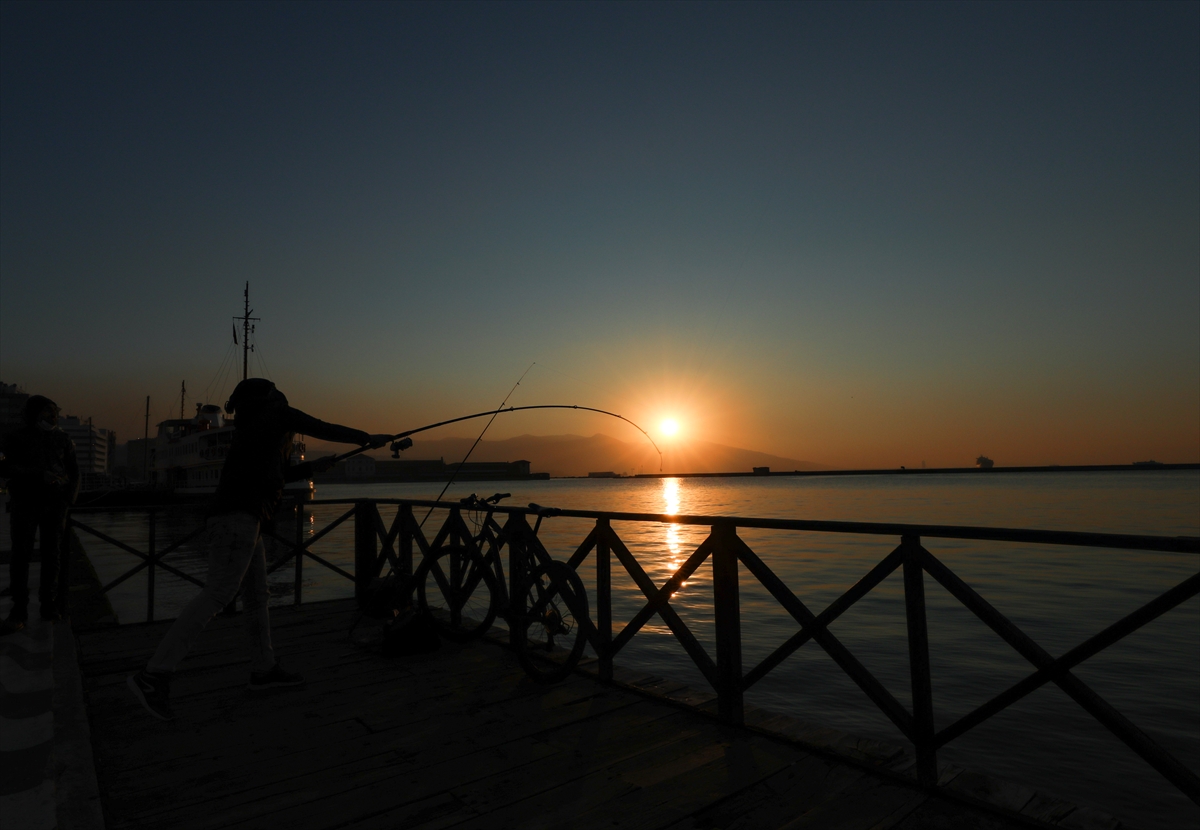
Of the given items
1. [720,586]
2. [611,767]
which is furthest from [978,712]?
[611,767]

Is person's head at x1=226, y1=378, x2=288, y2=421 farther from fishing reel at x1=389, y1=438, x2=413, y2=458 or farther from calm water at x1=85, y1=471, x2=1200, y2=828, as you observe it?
calm water at x1=85, y1=471, x2=1200, y2=828

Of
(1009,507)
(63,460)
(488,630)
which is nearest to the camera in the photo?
(488,630)

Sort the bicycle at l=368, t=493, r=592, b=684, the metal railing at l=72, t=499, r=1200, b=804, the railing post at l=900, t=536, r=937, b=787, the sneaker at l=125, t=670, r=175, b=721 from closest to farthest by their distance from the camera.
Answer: the metal railing at l=72, t=499, r=1200, b=804 < the railing post at l=900, t=536, r=937, b=787 < the sneaker at l=125, t=670, r=175, b=721 < the bicycle at l=368, t=493, r=592, b=684

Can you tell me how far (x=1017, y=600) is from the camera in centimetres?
1797

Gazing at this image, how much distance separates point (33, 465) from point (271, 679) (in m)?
3.92

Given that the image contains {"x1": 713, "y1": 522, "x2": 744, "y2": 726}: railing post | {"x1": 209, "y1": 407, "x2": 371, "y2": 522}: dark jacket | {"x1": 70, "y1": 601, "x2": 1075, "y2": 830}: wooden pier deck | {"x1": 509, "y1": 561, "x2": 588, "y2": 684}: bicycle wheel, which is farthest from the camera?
{"x1": 509, "y1": 561, "x2": 588, "y2": 684}: bicycle wheel

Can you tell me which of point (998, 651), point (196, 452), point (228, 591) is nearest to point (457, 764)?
point (228, 591)

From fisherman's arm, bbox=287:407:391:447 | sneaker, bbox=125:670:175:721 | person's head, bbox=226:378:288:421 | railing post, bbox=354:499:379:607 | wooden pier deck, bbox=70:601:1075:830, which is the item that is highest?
person's head, bbox=226:378:288:421

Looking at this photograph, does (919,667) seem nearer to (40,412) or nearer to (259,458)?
(259,458)

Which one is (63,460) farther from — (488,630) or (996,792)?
(996,792)

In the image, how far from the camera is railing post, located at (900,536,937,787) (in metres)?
3.34

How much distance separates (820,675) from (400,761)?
9018 millimetres

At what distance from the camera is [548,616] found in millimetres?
5188

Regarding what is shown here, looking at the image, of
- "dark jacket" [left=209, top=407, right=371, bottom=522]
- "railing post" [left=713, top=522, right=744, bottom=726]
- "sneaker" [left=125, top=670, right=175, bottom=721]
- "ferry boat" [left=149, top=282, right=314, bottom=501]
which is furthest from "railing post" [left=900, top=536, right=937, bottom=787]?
"ferry boat" [left=149, top=282, right=314, bottom=501]
